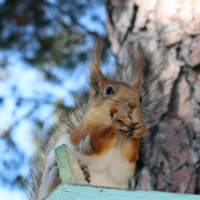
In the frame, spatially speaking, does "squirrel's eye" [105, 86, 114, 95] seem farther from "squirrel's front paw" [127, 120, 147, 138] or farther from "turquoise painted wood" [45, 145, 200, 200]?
"turquoise painted wood" [45, 145, 200, 200]

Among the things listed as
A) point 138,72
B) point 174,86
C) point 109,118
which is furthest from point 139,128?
point 174,86

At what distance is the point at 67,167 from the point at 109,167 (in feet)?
1.12

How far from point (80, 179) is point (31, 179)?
24.2 inches

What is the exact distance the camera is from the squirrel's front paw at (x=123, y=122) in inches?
38.4

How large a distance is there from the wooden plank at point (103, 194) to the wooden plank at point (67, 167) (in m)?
0.07

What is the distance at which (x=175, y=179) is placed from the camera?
157cm

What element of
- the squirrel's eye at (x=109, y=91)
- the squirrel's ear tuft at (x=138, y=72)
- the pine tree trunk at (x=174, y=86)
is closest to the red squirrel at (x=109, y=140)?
the squirrel's eye at (x=109, y=91)

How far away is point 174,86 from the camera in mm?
1732

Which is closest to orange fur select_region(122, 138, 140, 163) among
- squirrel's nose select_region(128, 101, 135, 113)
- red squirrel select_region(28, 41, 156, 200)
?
red squirrel select_region(28, 41, 156, 200)

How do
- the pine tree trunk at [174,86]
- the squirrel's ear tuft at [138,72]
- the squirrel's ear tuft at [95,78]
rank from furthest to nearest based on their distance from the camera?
the pine tree trunk at [174,86], the squirrel's ear tuft at [138,72], the squirrel's ear tuft at [95,78]

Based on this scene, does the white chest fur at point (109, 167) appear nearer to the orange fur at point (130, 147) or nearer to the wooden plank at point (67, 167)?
the orange fur at point (130, 147)

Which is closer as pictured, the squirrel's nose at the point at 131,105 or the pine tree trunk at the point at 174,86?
the squirrel's nose at the point at 131,105

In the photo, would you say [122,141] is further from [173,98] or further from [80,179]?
[173,98]

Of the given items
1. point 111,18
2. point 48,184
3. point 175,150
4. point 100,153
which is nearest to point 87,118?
point 100,153
